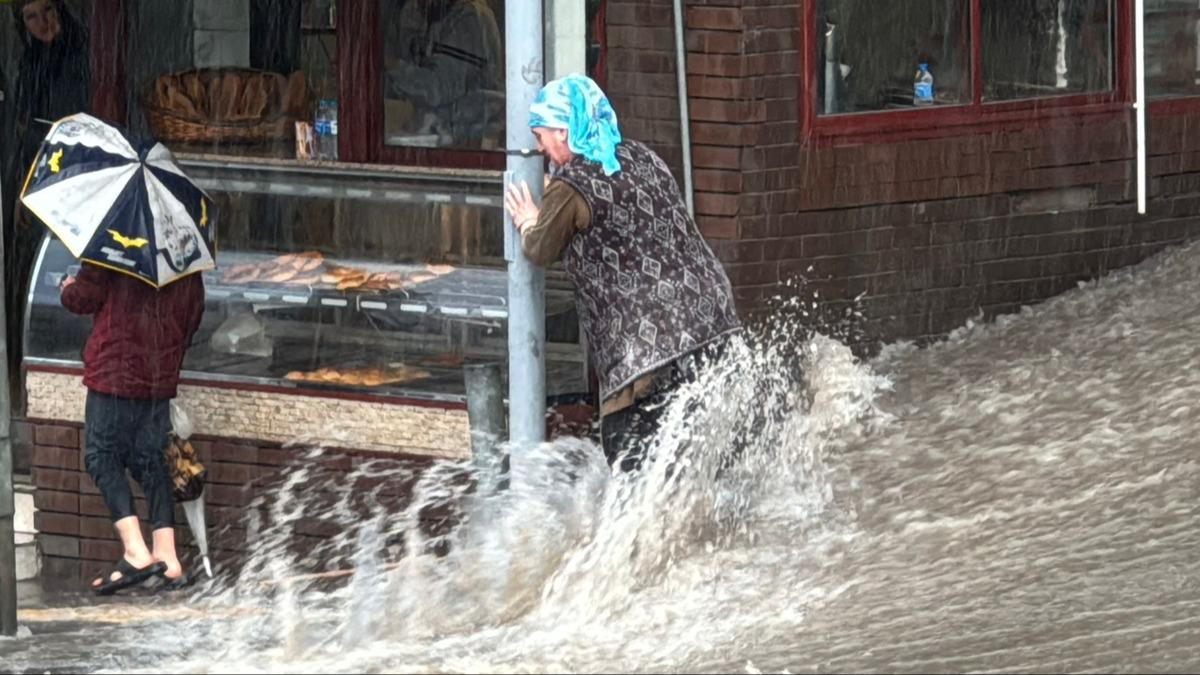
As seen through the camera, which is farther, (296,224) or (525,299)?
(296,224)

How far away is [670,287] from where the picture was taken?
27.5ft

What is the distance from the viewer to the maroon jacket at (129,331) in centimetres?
966

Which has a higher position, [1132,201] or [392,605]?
[1132,201]

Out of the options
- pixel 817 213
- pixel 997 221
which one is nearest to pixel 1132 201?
pixel 997 221

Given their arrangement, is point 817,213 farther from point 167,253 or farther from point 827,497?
point 167,253

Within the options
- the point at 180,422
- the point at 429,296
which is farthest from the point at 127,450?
the point at 429,296

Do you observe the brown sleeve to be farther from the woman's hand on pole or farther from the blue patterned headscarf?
the blue patterned headscarf

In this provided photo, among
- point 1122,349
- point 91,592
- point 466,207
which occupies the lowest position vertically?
point 91,592

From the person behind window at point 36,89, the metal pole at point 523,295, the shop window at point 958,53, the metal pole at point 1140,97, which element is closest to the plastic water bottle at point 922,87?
the shop window at point 958,53

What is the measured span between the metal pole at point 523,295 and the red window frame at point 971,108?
283 cm

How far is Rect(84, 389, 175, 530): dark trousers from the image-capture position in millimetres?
9773

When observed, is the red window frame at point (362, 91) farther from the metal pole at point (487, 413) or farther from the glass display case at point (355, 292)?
the metal pole at point (487, 413)

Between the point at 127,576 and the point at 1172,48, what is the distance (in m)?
6.03

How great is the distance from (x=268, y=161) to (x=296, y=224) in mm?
456
